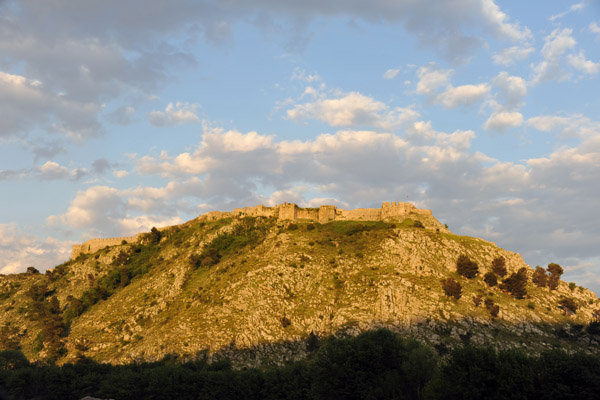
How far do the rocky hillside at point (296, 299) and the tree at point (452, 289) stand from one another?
0.23 m

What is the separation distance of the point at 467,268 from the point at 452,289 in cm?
1086

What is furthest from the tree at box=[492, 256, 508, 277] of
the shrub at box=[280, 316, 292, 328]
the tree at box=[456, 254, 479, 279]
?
the shrub at box=[280, 316, 292, 328]

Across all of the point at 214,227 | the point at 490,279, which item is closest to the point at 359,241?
the point at 490,279

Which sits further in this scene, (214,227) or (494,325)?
(214,227)

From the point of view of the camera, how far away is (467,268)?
113188 mm

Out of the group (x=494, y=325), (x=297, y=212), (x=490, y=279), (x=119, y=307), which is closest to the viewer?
(x=494, y=325)

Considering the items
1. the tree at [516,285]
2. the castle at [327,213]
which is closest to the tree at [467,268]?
the tree at [516,285]

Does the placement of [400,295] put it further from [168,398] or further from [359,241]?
[168,398]

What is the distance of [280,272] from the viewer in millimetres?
117500

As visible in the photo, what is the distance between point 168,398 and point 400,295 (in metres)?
51.8

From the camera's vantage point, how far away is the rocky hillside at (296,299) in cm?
9994

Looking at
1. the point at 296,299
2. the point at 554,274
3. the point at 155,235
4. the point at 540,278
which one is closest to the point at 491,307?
the point at 540,278

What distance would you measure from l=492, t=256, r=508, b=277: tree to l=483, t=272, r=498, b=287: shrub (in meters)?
3.81

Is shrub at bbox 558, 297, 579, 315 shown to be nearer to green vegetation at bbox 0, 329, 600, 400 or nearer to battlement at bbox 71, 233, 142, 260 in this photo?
green vegetation at bbox 0, 329, 600, 400
